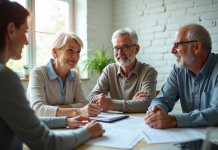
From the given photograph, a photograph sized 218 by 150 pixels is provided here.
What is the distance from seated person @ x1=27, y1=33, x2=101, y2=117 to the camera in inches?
64.5

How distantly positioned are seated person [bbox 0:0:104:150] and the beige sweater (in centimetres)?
69

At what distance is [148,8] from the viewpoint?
135 inches

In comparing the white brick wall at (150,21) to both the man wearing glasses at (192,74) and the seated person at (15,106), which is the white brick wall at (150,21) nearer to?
the man wearing glasses at (192,74)

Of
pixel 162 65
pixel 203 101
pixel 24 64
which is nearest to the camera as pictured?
pixel 203 101

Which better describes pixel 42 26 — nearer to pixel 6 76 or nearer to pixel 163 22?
pixel 163 22

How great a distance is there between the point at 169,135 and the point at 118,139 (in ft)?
0.93

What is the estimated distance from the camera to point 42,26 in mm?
3170

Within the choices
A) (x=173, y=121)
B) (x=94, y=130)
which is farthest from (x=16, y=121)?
(x=173, y=121)

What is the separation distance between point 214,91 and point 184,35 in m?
0.50

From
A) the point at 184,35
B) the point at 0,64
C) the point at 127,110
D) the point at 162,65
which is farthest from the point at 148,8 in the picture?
the point at 0,64

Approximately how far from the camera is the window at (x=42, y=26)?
296 cm

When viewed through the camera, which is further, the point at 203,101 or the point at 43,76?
the point at 43,76

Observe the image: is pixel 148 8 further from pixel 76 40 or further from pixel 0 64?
pixel 0 64

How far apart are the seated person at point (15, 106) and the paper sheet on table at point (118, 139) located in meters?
0.14
